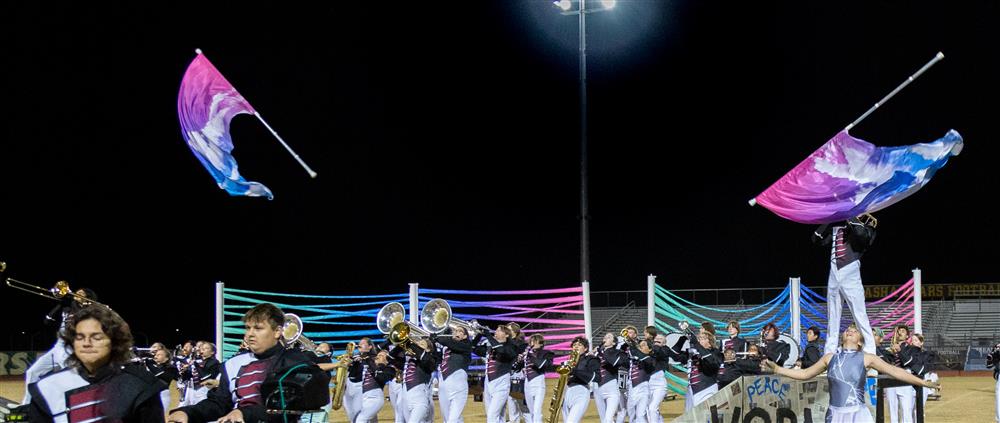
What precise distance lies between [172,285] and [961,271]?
3357 centimetres

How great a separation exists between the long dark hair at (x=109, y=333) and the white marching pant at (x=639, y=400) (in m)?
12.1

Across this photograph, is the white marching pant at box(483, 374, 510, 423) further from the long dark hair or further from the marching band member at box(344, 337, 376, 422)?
the long dark hair

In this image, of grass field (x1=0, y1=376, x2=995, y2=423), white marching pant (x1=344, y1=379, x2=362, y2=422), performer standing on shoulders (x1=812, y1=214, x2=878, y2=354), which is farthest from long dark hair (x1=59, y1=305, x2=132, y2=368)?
grass field (x1=0, y1=376, x2=995, y2=423)

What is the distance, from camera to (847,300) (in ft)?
33.2

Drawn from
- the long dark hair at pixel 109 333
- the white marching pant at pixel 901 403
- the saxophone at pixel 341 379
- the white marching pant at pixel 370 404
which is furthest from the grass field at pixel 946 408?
the long dark hair at pixel 109 333

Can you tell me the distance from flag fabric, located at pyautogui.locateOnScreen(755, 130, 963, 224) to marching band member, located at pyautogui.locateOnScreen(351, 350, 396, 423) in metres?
5.88

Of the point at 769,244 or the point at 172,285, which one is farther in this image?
the point at 769,244

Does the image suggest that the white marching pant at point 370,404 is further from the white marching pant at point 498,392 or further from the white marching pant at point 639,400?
the white marching pant at point 639,400

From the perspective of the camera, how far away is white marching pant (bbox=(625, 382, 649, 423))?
1576 centimetres

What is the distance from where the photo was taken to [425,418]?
561 inches

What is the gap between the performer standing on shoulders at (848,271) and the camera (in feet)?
32.7

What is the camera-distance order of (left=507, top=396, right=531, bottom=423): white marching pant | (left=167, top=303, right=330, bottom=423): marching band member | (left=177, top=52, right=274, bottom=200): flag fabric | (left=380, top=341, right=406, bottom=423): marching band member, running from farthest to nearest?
(left=507, top=396, right=531, bottom=423): white marching pant < (left=177, top=52, right=274, bottom=200): flag fabric < (left=380, top=341, right=406, bottom=423): marching band member < (left=167, top=303, right=330, bottom=423): marching band member

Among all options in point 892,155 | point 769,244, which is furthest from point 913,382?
point 769,244

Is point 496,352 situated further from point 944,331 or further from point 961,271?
point 961,271
